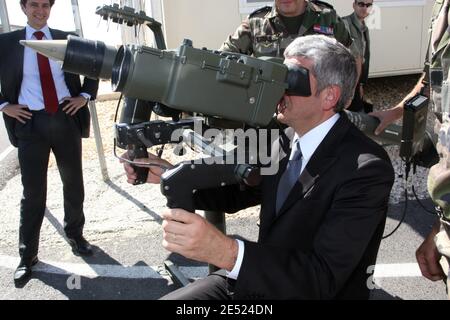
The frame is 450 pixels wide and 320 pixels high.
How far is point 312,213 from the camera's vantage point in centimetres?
176

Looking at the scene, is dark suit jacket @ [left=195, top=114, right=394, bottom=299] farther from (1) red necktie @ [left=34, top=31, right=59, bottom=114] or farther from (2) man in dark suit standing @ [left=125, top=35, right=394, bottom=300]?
(1) red necktie @ [left=34, top=31, right=59, bottom=114]

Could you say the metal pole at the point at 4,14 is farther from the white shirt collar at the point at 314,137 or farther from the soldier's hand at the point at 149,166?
the white shirt collar at the point at 314,137

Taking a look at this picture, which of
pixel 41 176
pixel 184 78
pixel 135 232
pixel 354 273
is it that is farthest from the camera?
pixel 135 232

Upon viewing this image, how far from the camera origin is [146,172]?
2.03 metres

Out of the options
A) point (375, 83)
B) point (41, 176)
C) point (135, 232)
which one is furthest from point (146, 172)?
point (375, 83)

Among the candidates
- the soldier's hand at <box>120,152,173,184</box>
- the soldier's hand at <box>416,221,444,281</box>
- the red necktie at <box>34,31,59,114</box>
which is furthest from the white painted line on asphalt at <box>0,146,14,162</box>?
the soldier's hand at <box>416,221,444,281</box>

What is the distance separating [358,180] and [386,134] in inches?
63.0

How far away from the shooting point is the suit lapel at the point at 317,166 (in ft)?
5.85

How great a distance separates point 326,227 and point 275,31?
274 cm

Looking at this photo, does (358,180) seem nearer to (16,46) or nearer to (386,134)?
(386,134)

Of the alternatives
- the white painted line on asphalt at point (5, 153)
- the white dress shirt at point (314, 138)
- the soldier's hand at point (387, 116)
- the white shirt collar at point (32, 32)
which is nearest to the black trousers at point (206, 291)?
the white dress shirt at point (314, 138)

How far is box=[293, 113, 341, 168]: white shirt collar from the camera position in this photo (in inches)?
74.7

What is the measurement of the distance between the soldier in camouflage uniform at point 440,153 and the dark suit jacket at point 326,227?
21cm

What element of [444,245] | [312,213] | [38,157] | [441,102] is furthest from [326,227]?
[38,157]
